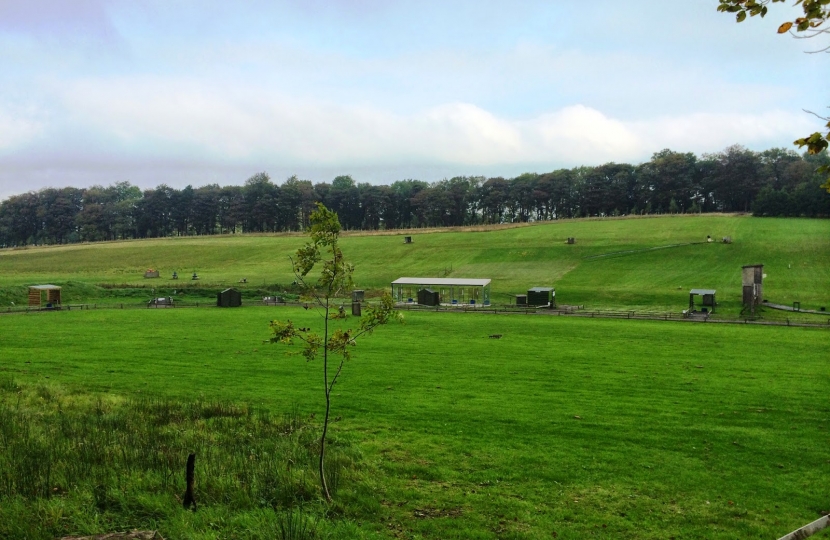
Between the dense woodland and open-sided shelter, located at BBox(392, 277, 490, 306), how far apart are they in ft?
301

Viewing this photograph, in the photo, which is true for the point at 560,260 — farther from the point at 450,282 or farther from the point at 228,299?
the point at 228,299

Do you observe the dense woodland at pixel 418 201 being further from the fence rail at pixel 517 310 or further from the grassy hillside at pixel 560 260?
the fence rail at pixel 517 310

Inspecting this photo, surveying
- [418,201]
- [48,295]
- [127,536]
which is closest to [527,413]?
[127,536]

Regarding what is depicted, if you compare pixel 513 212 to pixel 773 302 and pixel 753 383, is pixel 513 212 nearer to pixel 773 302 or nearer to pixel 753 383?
pixel 773 302

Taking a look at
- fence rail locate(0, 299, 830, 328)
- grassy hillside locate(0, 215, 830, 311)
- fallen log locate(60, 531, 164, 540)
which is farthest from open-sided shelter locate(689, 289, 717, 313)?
fallen log locate(60, 531, 164, 540)

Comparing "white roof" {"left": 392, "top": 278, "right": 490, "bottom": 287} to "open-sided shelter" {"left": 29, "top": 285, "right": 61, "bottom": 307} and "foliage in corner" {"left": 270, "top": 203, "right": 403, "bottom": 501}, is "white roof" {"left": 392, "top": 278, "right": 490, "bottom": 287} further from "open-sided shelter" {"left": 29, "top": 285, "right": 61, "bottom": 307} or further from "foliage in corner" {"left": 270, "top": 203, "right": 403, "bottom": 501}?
"foliage in corner" {"left": 270, "top": 203, "right": 403, "bottom": 501}

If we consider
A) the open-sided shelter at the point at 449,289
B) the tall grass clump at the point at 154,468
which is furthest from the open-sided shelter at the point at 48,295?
the tall grass clump at the point at 154,468

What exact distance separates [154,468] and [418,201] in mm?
155361

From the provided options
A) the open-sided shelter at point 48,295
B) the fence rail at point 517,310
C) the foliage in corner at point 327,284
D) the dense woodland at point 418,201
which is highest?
the dense woodland at point 418,201

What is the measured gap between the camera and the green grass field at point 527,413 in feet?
34.6

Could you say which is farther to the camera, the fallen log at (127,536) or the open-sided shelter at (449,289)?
the open-sided shelter at (449,289)

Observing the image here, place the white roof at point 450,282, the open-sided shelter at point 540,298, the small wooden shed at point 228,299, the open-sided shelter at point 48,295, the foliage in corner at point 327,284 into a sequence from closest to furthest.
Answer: the foliage in corner at point 327,284 → the open-sided shelter at point 540,298 → the small wooden shed at point 228,299 → the open-sided shelter at point 48,295 → the white roof at point 450,282

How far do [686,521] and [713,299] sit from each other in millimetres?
48914

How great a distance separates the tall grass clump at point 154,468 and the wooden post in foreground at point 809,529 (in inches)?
304
